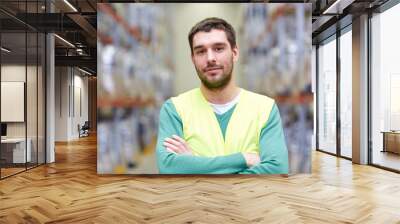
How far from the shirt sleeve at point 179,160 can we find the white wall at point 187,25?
44 centimetres

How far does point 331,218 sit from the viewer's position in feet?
13.4

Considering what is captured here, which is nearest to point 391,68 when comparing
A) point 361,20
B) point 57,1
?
point 361,20

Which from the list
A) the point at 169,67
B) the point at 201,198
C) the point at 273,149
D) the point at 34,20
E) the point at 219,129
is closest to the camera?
the point at 201,198

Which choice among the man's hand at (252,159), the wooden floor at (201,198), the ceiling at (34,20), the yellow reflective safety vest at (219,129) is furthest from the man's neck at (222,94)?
the ceiling at (34,20)

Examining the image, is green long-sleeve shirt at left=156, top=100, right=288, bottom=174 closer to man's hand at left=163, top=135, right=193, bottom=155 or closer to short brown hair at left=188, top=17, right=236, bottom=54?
man's hand at left=163, top=135, right=193, bottom=155

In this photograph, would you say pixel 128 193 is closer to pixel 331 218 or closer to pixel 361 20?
pixel 331 218

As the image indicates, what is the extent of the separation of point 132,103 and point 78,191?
5.44 feet

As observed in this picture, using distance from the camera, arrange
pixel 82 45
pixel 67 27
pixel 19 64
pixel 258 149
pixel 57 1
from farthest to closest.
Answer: pixel 82 45 → pixel 67 27 → pixel 57 1 → pixel 19 64 → pixel 258 149

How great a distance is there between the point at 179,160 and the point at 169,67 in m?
1.50

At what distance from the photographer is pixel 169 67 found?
6520mm

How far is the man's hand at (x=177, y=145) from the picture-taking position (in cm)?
630

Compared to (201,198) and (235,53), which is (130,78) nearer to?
(235,53)

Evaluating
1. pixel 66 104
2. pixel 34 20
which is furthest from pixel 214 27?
pixel 66 104

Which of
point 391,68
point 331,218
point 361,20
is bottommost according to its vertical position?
point 331,218
